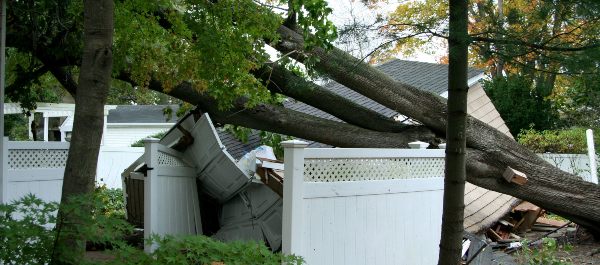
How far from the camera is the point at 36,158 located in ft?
28.2

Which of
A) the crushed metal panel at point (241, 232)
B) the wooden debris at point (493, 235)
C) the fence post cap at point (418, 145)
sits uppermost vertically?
the fence post cap at point (418, 145)

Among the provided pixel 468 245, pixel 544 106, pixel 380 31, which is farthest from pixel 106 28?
pixel 544 106

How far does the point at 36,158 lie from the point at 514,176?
6354 millimetres

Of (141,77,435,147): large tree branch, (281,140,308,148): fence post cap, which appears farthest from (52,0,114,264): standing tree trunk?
(141,77,435,147): large tree branch

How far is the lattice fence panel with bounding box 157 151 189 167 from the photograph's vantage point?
8.50 meters

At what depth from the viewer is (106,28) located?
4.40 meters

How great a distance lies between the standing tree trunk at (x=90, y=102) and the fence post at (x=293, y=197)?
83.2 inches

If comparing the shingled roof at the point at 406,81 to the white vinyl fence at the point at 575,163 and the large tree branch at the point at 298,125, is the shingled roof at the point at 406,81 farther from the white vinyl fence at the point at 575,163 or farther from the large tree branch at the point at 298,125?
the large tree branch at the point at 298,125

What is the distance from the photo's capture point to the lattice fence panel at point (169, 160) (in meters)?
8.50

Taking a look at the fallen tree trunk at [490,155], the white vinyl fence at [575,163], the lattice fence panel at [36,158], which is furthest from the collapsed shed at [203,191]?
the white vinyl fence at [575,163]

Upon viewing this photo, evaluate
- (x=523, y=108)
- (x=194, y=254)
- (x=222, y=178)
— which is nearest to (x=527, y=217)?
(x=222, y=178)

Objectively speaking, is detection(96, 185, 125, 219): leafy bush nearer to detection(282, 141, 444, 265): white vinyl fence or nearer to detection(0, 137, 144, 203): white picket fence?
detection(0, 137, 144, 203): white picket fence

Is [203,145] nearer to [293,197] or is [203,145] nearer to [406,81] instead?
[293,197]

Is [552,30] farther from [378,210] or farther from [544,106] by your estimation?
[544,106]
